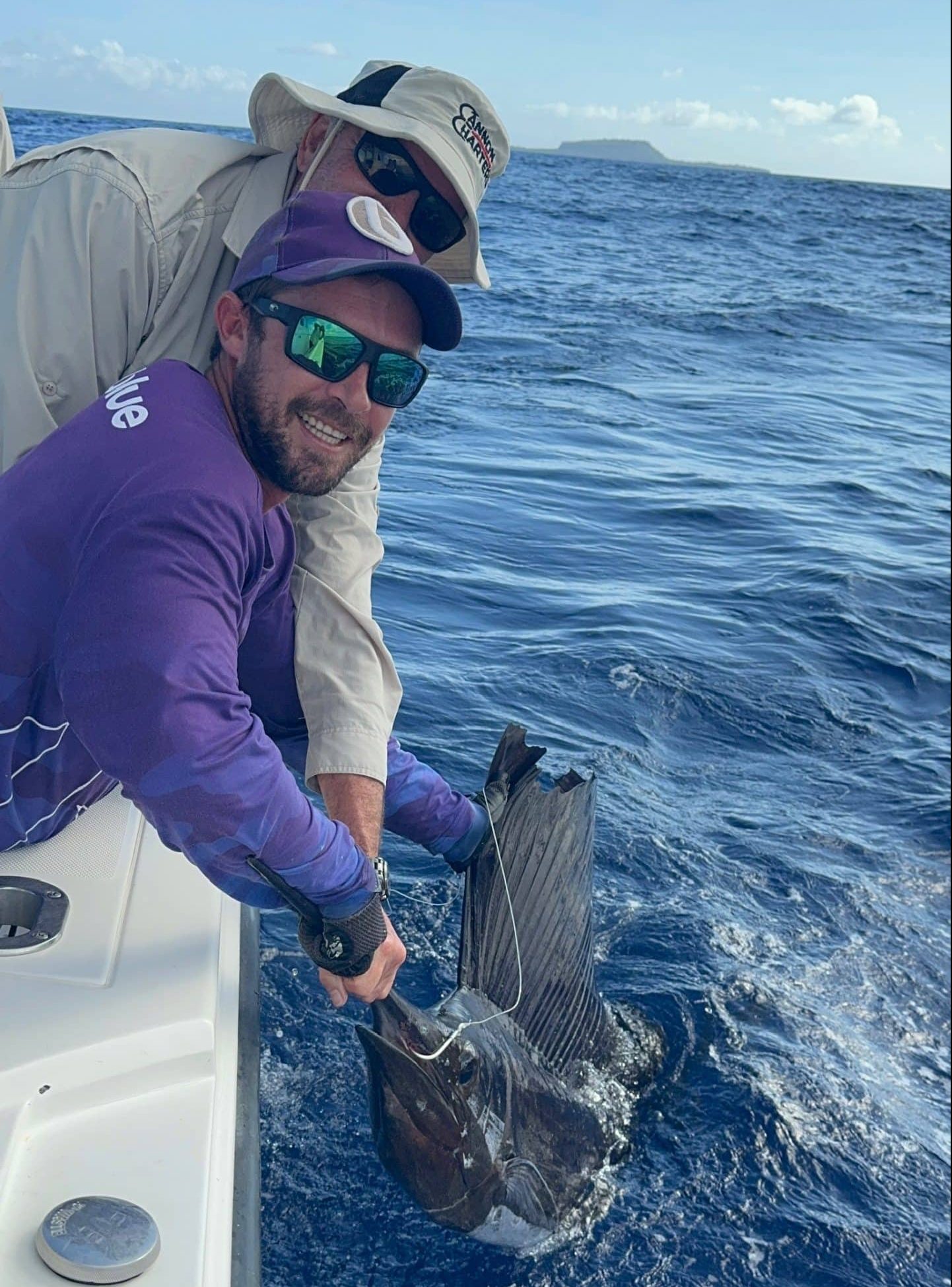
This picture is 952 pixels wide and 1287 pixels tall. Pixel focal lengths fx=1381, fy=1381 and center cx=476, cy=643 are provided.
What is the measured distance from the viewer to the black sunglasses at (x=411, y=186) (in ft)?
8.14

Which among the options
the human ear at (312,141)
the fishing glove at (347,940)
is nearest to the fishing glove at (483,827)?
the fishing glove at (347,940)

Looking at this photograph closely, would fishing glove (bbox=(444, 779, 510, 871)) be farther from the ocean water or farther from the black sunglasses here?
the black sunglasses

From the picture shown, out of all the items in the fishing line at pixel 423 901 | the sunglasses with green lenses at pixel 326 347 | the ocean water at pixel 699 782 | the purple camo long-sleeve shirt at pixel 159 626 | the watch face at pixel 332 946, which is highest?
the sunglasses with green lenses at pixel 326 347

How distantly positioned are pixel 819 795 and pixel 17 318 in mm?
3603

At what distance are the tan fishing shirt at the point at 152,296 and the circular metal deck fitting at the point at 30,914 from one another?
601 mm

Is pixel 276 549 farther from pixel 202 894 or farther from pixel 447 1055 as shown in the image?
pixel 447 1055

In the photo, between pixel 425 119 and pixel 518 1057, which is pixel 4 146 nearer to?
pixel 425 119

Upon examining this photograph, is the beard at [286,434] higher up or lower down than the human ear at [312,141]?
lower down

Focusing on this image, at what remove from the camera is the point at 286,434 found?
6.36ft

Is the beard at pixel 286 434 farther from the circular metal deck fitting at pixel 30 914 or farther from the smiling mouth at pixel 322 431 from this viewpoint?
the circular metal deck fitting at pixel 30 914

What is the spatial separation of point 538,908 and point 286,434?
1281mm

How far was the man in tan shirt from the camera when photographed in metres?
2.24

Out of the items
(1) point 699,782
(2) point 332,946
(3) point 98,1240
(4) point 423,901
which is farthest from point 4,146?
(1) point 699,782

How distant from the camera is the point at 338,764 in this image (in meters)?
2.51
